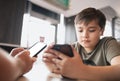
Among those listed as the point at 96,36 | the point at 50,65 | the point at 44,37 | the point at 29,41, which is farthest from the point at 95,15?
the point at 44,37

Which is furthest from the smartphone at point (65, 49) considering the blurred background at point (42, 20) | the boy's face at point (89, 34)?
the blurred background at point (42, 20)

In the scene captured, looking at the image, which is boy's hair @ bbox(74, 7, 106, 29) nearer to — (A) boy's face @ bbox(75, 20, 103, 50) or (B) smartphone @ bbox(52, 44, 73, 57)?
(A) boy's face @ bbox(75, 20, 103, 50)

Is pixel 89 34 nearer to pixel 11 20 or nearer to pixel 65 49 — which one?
pixel 65 49

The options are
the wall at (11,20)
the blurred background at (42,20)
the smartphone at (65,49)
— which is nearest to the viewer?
the smartphone at (65,49)

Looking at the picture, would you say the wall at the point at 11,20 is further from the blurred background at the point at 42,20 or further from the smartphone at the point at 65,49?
the smartphone at the point at 65,49

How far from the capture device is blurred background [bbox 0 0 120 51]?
2.31 metres

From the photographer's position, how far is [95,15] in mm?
800

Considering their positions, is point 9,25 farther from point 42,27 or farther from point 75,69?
point 75,69

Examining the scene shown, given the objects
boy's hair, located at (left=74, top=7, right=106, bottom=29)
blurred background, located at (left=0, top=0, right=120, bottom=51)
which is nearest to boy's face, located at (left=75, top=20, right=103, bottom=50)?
boy's hair, located at (left=74, top=7, right=106, bottom=29)

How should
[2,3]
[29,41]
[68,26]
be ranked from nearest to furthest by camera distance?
[2,3]
[29,41]
[68,26]

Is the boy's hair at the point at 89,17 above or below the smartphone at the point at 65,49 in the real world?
above

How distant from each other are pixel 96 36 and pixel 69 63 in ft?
1.34

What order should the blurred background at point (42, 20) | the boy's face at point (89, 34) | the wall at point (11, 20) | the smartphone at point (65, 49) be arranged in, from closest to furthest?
the smartphone at point (65, 49) < the boy's face at point (89, 34) < the wall at point (11, 20) < the blurred background at point (42, 20)

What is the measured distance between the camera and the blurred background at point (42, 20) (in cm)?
231
